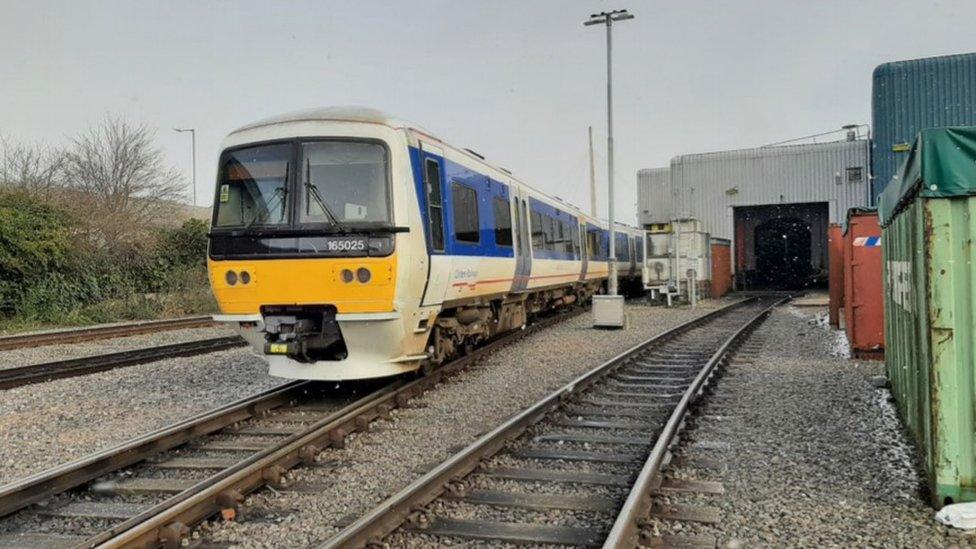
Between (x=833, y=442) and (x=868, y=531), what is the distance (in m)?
2.01

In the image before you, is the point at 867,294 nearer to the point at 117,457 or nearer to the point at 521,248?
the point at 521,248

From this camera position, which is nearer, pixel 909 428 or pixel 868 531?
pixel 868 531

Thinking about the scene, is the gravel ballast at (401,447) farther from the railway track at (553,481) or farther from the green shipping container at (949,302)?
the green shipping container at (949,302)

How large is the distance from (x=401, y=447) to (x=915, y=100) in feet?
63.1

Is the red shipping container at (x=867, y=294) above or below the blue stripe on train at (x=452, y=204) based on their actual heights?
below

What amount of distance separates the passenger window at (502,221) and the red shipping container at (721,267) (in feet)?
62.0

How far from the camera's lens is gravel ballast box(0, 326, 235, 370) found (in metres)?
12.0

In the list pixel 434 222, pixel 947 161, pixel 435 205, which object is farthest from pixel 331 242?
pixel 947 161

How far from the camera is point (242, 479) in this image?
4.64 metres

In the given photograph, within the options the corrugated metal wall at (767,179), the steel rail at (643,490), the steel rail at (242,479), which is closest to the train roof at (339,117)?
the steel rail at (242,479)

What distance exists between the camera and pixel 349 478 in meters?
5.03

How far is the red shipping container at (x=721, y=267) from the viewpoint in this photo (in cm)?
2865

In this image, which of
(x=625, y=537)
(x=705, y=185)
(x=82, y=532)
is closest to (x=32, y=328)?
(x=82, y=532)

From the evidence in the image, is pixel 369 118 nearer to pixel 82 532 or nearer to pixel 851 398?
pixel 82 532
